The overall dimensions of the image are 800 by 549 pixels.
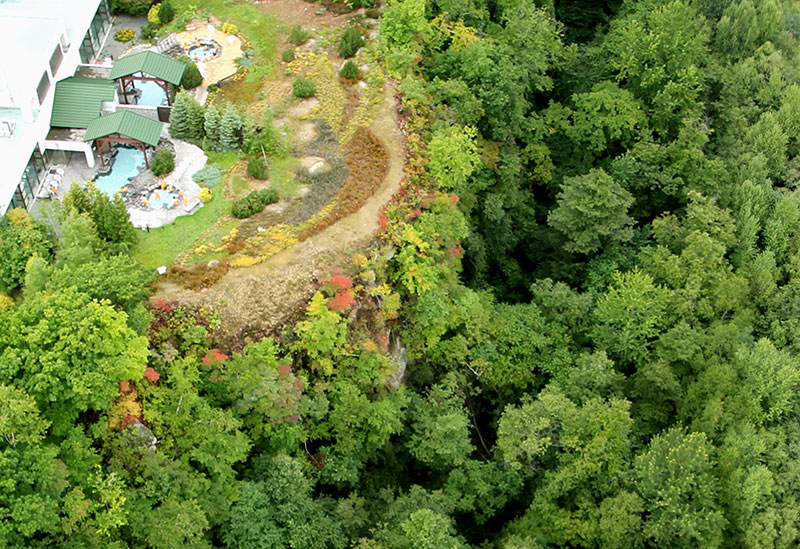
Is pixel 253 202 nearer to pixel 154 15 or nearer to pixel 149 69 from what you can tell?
pixel 149 69

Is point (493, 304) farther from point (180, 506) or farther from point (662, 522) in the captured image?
point (180, 506)

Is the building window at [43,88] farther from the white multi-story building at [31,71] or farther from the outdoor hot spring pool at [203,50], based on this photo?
the outdoor hot spring pool at [203,50]

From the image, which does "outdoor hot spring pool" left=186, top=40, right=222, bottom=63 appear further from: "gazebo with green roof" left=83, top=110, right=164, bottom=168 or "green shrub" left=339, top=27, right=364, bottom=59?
"gazebo with green roof" left=83, top=110, right=164, bottom=168

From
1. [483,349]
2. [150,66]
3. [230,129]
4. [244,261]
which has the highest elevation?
[150,66]

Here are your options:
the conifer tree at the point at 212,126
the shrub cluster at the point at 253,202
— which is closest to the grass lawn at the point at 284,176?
the shrub cluster at the point at 253,202

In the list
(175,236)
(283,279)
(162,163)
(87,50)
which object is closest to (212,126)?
(162,163)

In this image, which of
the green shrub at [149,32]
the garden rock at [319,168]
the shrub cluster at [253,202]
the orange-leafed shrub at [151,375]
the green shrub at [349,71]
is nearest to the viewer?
the orange-leafed shrub at [151,375]

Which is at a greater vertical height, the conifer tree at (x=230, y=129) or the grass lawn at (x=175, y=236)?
the conifer tree at (x=230, y=129)

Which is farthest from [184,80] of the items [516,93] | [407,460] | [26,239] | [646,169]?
[646,169]
